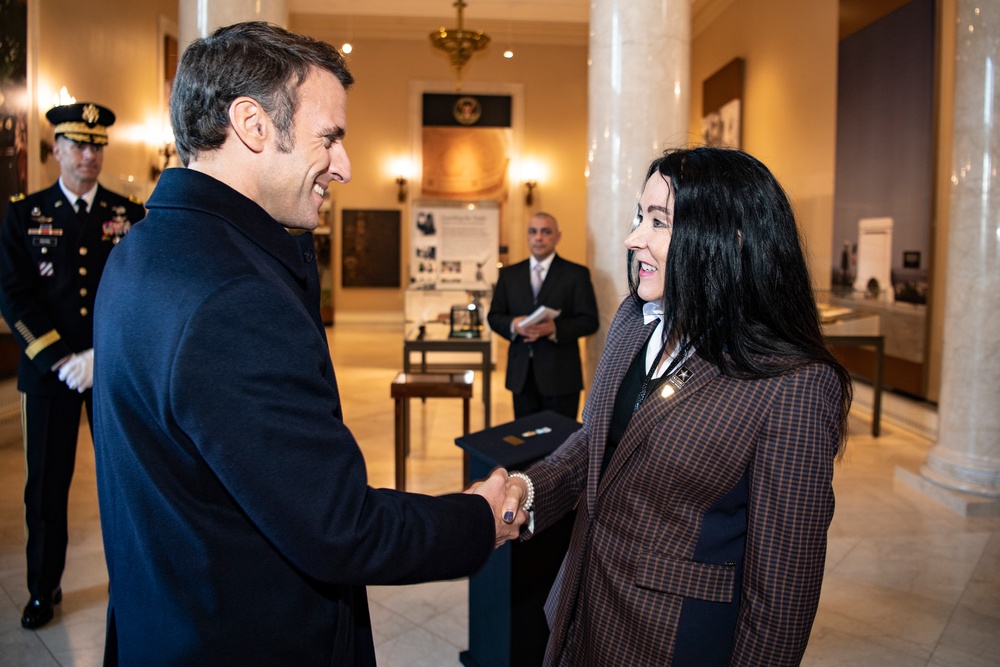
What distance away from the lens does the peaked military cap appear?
Result: 3.65 m

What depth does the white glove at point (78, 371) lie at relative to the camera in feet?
11.5

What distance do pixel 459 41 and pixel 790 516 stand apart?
11805 millimetres

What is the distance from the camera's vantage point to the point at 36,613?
367 centimetres

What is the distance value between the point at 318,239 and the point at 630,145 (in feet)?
42.6

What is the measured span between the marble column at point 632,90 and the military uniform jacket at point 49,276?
276 centimetres

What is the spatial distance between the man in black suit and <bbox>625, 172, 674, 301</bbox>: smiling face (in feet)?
11.0

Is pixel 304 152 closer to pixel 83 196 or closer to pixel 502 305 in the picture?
pixel 83 196

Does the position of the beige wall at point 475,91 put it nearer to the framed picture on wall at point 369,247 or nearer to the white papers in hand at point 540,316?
the framed picture on wall at point 369,247

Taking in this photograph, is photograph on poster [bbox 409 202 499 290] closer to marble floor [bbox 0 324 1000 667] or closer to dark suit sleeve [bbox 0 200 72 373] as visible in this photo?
marble floor [bbox 0 324 1000 667]

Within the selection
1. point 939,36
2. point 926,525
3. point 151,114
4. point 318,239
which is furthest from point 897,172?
point 318,239

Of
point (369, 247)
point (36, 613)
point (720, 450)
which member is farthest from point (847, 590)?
point (369, 247)

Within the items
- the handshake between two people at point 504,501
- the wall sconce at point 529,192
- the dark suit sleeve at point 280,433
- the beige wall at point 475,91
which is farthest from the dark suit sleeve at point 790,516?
the wall sconce at point 529,192

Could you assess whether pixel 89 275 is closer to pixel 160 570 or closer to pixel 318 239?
pixel 160 570

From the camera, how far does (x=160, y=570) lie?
51.1 inches
